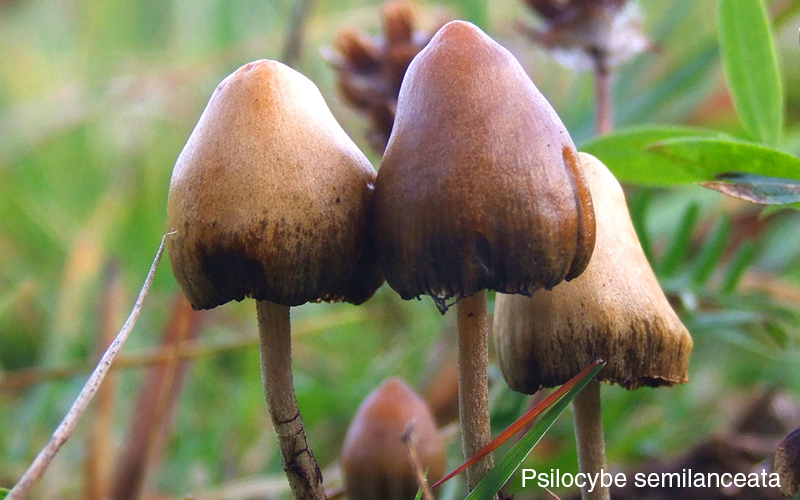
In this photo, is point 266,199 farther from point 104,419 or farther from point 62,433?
point 104,419

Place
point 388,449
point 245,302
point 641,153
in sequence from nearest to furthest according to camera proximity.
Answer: point 641,153 → point 388,449 → point 245,302

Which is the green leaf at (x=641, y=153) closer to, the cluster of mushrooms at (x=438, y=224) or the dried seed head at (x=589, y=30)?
the cluster of mushrooms at (x=438, y=224)

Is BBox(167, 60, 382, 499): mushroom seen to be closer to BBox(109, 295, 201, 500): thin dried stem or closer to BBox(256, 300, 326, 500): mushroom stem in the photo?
BBox(256, 300, 326, 500): mushroom stem

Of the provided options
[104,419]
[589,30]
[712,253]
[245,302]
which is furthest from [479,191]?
[245,302]

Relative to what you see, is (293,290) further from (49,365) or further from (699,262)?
(49,365)

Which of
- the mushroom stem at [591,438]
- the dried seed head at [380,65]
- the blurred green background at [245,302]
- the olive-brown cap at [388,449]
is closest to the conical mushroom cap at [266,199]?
the mushroom stem at [591,438]

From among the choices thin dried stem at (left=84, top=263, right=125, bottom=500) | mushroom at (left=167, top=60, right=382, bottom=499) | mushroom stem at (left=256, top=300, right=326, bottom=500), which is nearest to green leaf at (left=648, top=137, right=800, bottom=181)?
mushroom at (left=167, top=60, right=382, bottom=499)

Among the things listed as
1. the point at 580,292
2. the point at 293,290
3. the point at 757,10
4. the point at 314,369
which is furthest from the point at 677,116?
the point at 293,290
